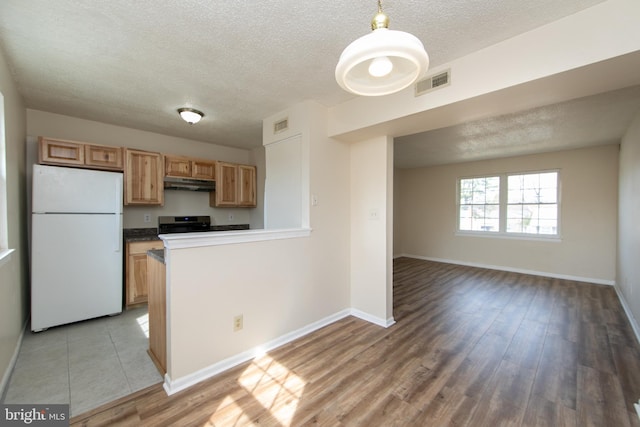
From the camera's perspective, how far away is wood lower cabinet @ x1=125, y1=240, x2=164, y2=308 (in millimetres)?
3432

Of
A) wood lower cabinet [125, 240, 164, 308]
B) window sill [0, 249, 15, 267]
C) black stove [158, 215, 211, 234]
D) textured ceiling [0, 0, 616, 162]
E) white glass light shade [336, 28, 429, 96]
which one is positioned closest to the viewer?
white glass light shade [336, 28, 429, 96]

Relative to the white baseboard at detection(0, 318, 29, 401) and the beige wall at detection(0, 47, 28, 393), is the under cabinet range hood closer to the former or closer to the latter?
the beige wall at detection(0, 47, 28, 393)

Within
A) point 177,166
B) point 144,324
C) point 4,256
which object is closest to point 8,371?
point 4,256

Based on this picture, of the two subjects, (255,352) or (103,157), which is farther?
(103,157)

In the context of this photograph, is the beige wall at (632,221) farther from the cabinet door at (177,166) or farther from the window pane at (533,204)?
the cabinet door at (177,166)

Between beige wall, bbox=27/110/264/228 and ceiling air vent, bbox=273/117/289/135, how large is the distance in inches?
69.4

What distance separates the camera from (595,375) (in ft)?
6.78

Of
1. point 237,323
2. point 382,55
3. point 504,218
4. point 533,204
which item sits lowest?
point 237,323

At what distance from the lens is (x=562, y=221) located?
4977 mm

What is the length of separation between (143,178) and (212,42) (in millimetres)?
2692

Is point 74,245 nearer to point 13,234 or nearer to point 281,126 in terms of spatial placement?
point 13,234

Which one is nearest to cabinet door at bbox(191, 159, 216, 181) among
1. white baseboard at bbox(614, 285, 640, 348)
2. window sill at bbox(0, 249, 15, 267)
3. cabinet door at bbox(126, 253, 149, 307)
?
cabinet door at bbox(126, 253, 149, 307)

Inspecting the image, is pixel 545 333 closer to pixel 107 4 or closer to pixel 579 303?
pixel 579 303

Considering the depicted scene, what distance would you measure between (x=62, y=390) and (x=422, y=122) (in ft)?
11.9
